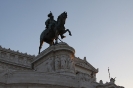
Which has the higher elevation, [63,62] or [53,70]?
[63,62]

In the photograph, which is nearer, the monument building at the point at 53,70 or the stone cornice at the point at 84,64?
the monument building at the point at 53,70

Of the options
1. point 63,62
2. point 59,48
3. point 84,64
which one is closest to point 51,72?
point 63,62

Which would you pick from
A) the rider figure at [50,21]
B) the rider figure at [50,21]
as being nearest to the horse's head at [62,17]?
the rider figure at [50,21]

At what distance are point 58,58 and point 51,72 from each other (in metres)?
5.74

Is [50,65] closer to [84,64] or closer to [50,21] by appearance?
[50,21]

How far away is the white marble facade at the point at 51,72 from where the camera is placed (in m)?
26.4

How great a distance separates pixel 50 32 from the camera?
39844 mm

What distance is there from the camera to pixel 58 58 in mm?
36156

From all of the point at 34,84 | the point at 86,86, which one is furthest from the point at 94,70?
the point at 34,84

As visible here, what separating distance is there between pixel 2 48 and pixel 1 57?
2784 mm

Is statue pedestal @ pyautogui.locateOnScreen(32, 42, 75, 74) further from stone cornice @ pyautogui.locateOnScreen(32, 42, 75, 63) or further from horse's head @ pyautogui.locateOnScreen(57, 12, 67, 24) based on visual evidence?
horse's head @ pyautogui.locateOnScreen(57, 12, 67, 24)

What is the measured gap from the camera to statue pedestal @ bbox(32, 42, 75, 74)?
35.5m

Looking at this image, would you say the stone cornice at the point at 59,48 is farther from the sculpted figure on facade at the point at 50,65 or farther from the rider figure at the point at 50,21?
the rider figure at the point at 50,21

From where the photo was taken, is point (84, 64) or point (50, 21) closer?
point (50, 21)
